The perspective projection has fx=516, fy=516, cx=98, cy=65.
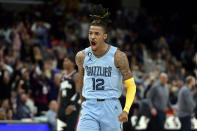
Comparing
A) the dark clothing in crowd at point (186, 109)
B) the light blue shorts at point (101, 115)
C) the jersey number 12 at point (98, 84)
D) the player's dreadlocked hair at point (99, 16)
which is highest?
the player's dreadlocked hair at point (99, 16)

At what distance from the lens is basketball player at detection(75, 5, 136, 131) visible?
616cm

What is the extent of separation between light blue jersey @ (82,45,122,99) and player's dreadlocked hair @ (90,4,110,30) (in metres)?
0.36

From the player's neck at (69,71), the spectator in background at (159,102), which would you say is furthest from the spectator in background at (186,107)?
the player's neck at (69,71)

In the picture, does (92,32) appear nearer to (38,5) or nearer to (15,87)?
(15,87)

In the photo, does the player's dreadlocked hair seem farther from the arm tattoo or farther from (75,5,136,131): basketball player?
the arm tattoo

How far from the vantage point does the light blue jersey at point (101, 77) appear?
20.4 ft

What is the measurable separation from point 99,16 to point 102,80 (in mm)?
798

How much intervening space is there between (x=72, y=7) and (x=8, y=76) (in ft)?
22.9

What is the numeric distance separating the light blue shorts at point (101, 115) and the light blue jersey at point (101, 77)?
0.28 feet

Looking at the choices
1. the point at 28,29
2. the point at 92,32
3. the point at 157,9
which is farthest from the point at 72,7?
the point at 92,32

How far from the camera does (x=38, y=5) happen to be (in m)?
18.8

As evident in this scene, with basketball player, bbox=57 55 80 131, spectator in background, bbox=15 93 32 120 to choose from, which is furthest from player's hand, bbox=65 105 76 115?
spectator in background, bbox=15 93 32 120

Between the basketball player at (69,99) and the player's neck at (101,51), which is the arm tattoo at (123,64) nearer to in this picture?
the player's neck at (101,51)

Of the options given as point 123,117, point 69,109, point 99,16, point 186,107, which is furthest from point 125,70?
point 186,107
